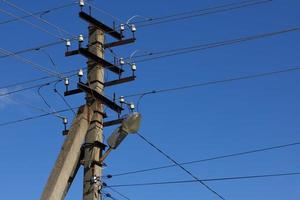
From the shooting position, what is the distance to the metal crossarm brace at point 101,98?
18.6m

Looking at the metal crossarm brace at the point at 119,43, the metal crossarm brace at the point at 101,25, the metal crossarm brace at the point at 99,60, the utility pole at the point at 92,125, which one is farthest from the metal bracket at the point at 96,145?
the metal crossarm brace at the point at 101,25

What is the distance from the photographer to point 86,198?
56.7 feet

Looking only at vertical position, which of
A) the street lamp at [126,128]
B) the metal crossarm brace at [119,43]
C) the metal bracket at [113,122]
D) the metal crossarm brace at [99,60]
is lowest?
the street lamp at [126,128]

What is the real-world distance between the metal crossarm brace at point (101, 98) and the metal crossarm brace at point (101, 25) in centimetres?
216

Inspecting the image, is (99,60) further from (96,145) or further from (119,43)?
(96,145)

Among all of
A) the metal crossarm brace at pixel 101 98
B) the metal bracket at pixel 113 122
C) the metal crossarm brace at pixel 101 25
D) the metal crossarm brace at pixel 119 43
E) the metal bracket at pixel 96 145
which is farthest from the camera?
the metal crossarm brace at pixel 119 43

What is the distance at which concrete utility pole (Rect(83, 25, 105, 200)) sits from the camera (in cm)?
1738

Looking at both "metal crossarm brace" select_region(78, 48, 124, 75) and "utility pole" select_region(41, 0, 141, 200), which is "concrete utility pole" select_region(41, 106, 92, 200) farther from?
"metal crossarm brace" select_region(78, 48, 124, 75)

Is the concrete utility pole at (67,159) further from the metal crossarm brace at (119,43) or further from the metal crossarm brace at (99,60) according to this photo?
the metal crossarm brace at (119,43)

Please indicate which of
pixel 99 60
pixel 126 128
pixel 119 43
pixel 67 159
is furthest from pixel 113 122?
pixel 119 43

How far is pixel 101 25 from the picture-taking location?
65.7 ft

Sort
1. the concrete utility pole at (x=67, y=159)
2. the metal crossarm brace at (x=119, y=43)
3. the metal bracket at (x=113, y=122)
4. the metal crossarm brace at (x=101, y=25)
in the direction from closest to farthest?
the concrete utility pole at (x=67, y=159) < the metal bracket at (x=113, y=122) < the metal crossarm brace at (x=101, y=25) < the metal crossarm brace at (x=119, y=43)

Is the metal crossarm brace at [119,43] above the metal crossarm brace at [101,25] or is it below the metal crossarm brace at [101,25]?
below

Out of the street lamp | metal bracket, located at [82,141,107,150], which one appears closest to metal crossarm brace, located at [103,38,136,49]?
the street lamp
